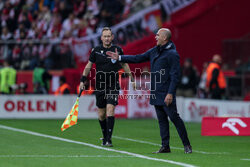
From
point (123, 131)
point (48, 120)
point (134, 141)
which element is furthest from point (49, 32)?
point (134, 141)

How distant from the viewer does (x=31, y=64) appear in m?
28.0

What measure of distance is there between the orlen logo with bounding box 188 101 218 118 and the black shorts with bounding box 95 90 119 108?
29.8 ft

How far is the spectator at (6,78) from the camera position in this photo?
1028 inches

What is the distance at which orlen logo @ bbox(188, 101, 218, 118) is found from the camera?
2305cm

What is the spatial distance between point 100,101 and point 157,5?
1296 centimetres

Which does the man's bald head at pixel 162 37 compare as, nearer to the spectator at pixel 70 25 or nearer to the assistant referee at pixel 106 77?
the assistant referee at pixel 106 77

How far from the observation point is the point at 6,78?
86.1ft

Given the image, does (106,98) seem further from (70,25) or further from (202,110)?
(70,25)

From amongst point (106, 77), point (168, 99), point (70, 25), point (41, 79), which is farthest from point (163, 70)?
point (70, 25)

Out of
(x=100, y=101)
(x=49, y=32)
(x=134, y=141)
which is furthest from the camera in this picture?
(x=49, y=32)

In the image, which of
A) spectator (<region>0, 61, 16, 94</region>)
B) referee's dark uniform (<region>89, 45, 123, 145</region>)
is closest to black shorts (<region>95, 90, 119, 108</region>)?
referee's dark uniform (<region>89, 45, 123, 145</region>)

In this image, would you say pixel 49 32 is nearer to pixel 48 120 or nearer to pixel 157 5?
pixel 157 5

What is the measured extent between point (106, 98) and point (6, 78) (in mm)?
12469

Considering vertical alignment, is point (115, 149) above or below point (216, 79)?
below
